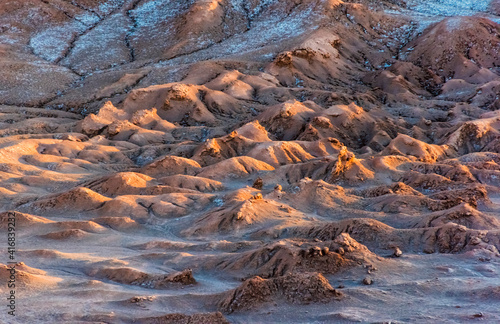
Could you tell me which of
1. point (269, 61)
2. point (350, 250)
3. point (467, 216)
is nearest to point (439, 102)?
point (269, 61)

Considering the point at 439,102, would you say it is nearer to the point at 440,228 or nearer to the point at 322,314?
the point at 440,228

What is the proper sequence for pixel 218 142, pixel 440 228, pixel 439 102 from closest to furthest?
pixel 440 228
pixel 218 142
pixel 439 102

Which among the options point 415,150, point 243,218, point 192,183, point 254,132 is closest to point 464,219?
point 243,218

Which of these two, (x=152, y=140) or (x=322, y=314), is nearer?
(x=322, y=314)

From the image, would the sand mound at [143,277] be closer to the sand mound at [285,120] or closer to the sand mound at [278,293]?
the sand mound at [278,293]

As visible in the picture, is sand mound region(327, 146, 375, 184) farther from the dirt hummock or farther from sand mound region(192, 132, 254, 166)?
sand mound region(192, 132, 254, 166)

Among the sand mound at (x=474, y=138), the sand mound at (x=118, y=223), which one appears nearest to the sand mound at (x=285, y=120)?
the sand mound at (x=474, y=138)
